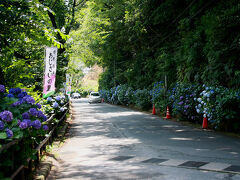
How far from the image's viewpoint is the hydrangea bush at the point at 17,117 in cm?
415

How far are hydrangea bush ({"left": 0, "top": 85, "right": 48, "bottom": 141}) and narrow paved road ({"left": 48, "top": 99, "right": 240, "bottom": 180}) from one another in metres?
1.45

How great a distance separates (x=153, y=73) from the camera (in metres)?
26.6

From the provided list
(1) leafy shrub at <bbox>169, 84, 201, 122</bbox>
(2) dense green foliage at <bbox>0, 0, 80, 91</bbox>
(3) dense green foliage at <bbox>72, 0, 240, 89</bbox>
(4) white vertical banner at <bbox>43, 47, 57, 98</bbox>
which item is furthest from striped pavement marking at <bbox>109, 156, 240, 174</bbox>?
(1) leafy shrub at <bbox>169, 84, 201, 122</bbox>

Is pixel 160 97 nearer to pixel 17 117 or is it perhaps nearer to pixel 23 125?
pixel 17 117

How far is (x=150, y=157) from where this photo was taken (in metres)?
7.27

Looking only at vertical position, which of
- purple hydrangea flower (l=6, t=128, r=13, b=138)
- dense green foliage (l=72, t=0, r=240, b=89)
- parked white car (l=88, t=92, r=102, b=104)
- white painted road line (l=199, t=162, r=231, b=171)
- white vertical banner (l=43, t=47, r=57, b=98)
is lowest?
white painted road line (l=199, t=162, r=231, b=171)

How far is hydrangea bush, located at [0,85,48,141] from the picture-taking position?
4.15 metres

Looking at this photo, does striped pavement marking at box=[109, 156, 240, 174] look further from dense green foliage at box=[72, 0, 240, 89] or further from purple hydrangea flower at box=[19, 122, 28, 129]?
dense green foliage at box=[72, 0, 240, 89]

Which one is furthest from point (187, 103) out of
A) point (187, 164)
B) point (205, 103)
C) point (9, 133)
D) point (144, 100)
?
point (9, 133)

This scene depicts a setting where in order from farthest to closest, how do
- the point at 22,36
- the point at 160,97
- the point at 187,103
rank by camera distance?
the point at 160,97 → the point at 187,103 → the point at 22,36

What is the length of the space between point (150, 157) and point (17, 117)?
3785 millimetres

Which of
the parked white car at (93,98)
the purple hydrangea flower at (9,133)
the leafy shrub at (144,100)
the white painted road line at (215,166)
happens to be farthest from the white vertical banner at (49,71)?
the parked white car at (93,98)

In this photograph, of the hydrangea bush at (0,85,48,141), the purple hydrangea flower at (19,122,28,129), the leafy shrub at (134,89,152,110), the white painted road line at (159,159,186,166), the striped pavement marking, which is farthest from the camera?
the leafy shrub at (134,89,152,110)

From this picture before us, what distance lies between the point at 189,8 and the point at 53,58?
1380cm
